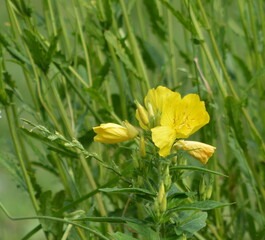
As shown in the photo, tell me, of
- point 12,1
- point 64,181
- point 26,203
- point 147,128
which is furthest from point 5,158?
point 26,203

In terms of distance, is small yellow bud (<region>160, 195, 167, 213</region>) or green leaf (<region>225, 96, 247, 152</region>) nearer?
small yellow bud (<region>160, 195, 167, 213</region>)

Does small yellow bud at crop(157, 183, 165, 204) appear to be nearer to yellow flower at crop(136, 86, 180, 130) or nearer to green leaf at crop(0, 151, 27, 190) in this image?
yellow flower at crop(136, 86, 180, 130)

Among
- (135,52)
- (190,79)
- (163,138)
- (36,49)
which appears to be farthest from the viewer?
(190,79)

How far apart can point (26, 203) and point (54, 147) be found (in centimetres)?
130

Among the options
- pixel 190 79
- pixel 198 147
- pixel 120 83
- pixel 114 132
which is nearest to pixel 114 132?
pixel 114 132

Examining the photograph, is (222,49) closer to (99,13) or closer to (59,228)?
(99,13)

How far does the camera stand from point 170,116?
693 millimetres

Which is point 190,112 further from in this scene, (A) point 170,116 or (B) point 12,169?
(B) point 12,169

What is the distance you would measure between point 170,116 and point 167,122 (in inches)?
0.8

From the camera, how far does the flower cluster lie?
26.1 inches

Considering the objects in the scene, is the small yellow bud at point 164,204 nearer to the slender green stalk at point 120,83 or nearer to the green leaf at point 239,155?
the green leaf at point 239,155

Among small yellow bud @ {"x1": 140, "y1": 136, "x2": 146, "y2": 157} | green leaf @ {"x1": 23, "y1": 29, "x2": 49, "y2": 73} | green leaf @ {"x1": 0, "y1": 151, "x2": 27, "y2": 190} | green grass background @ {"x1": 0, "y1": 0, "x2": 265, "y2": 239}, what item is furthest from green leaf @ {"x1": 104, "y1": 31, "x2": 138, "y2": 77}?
small yellow bud @ {"x1": 140, "y1": 136, "x2": 146, "y2": 157}

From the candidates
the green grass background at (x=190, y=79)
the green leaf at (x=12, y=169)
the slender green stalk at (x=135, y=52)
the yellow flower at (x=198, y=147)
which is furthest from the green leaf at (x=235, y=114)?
the green leaf at (x=12, y=169)

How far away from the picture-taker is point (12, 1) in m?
1.08
